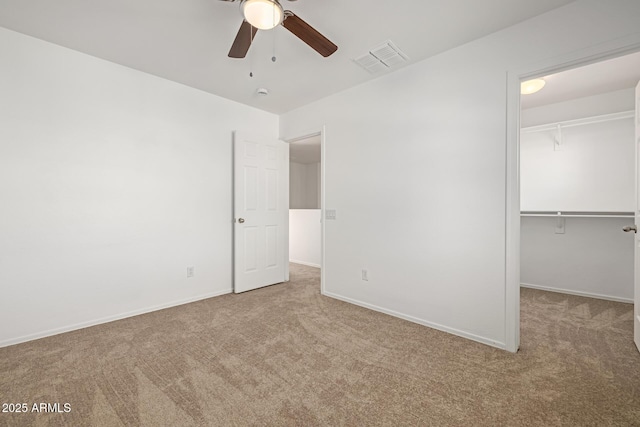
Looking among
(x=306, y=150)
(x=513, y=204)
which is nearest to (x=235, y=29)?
(x=513, y=204)

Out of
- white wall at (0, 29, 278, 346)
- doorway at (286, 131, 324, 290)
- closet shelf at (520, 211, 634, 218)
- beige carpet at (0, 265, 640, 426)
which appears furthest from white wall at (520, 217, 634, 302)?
white wall at (0, 29, 278, 346)

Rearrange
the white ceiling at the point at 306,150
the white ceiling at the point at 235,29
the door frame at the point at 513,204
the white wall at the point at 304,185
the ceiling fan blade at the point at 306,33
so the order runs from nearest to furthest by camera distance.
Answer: the ceiling fan blade at the point at 306,33
the white ceiling at the point at 235,29
the door frame at the point at 513,204
the white ceiling at the point at 306,150
the white wall at the point at 304,185

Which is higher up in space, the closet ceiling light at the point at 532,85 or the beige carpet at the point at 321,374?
the closet ceiling light at the point at 532,85

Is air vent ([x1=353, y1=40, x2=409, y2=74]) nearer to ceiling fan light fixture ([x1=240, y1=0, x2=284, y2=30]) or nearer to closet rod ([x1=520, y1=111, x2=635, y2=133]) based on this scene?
ceiling fan light fixture ([x1=240, y1=0, x2=284, y2=30])

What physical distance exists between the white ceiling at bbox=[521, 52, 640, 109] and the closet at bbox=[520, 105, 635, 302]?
0.75 feet

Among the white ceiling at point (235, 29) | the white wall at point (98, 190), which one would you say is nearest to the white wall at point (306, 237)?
the white wall at point (98, 190)

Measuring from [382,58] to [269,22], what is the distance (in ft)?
4.53

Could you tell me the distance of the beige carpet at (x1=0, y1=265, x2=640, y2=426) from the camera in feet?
4.89

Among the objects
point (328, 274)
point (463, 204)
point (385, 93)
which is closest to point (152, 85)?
point (385, 93)

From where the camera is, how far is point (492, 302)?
2275mm

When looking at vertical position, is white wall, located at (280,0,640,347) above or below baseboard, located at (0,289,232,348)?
above

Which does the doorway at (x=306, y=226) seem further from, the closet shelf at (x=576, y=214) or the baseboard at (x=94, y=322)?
the closet shelf at (x=576, y=214)

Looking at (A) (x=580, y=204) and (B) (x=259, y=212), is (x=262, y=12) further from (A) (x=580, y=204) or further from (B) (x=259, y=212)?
(A) (x=580, y=204)

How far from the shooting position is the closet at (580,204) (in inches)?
128
